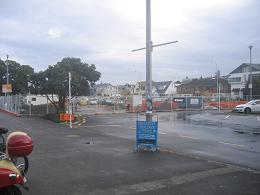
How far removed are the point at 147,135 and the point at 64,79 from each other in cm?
1865

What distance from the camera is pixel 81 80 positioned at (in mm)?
30406

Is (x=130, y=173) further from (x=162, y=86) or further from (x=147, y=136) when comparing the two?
A: (x=162, y=86)

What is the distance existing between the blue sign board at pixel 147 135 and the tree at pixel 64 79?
1803 centimetres

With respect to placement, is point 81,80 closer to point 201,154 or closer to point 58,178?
point 201,154

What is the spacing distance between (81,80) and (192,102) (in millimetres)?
20721

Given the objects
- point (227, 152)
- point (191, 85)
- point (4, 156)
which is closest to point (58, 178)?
point (4, 156)

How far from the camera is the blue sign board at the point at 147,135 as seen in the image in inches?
471

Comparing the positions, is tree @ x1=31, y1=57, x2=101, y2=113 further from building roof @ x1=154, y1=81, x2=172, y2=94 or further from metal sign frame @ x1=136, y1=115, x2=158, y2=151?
building roof @ x1=154, y1=81, x2=172, y2=94

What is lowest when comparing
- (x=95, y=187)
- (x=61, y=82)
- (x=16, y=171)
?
(x=95, y=187)

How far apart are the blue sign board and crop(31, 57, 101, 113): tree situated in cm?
1803

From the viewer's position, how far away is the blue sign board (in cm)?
1197

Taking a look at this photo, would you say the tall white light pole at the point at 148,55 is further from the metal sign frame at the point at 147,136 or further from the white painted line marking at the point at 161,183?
the white painted line marking at the point at 161,183

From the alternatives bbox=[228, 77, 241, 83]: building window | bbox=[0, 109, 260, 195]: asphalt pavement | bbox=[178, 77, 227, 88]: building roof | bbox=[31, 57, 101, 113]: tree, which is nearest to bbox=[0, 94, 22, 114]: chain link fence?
bbox=[31, 57, 101, 113]: tree

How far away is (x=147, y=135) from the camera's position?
1200 cm
